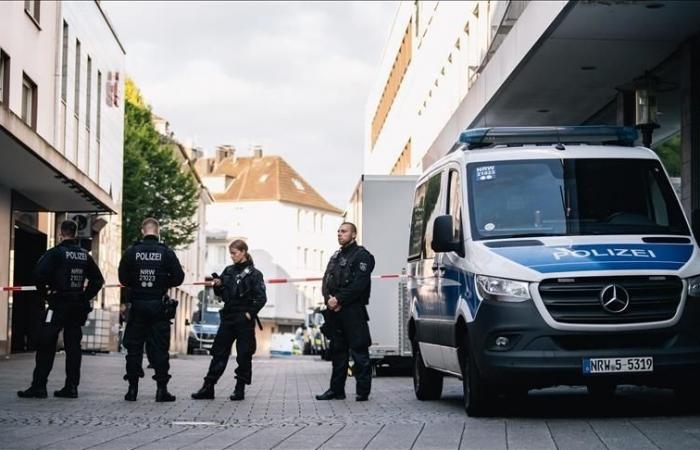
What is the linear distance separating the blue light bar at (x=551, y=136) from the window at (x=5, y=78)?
55.9ft

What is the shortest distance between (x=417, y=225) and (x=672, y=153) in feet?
27.7

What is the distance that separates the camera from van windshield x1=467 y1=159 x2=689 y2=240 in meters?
12.3

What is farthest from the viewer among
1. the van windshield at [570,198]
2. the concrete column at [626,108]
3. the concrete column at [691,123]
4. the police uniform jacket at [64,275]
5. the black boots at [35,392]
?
the concrete column at [626,108]

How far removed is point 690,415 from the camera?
11680mm

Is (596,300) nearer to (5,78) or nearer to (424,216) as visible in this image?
(424,216)

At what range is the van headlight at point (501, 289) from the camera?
37.6ft

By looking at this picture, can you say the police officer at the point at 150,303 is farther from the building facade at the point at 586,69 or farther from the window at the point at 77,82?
the window at the point at 77,82

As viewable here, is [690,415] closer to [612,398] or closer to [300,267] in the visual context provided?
[612,398]

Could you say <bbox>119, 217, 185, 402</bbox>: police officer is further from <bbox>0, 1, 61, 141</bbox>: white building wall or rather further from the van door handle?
<bbox>0, 1, 61, 141</bbox>: white building wall

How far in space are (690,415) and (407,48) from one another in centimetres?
4606

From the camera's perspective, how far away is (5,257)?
29.7 m

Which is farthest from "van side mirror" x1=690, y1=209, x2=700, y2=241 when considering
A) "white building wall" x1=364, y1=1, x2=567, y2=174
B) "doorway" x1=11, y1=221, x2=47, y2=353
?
"doorway" x1=11, y1=221, x2=47, y2=353

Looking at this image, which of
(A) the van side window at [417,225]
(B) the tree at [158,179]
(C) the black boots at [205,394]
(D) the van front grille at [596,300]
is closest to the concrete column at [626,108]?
(A) the van side window at [417,225]

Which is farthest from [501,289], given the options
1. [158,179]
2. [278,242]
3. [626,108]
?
[278,242]
